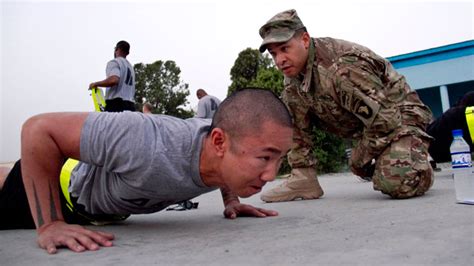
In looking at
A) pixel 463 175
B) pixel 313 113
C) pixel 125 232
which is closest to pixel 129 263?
pixel 125 232

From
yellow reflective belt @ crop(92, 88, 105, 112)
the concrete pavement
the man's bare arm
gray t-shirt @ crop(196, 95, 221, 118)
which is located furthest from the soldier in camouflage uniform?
gray t-shirt @ crop(196, 95, 221, 118)

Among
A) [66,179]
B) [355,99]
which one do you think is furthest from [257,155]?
[355,99]

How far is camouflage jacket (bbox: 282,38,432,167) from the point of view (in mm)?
2830

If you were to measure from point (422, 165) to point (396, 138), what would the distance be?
9.3 inches

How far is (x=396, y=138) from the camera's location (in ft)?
9.34

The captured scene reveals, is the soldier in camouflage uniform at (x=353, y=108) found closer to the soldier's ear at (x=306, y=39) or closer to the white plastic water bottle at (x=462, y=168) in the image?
the soldier's ear at (x=306, y=39)

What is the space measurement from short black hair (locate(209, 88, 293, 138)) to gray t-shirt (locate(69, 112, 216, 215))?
0.16 meters

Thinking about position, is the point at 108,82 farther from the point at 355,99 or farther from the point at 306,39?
the point at 355,99

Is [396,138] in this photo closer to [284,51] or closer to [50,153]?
[284,51]

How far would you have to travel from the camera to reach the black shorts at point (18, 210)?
2266mm

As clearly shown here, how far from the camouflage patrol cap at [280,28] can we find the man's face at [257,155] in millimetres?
1312

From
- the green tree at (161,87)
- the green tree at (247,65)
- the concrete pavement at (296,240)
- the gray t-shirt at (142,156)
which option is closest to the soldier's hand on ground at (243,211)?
the concrete pavement at (296,240)

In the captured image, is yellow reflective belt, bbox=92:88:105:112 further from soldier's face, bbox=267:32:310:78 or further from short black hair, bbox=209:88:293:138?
short black hair, bbox=209:88:293:138

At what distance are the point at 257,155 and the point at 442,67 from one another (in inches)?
426
